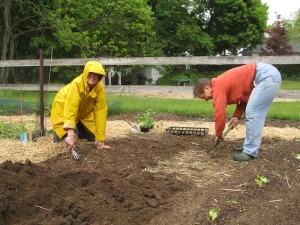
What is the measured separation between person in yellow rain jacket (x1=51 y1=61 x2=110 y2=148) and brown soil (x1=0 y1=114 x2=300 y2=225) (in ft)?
1.25

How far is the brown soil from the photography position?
11.1 feet

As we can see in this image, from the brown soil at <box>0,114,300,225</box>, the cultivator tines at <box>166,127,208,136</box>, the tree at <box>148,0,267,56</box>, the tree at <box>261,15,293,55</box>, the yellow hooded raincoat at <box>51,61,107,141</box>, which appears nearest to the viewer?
the brown soil at <box>0,114,300,225</box>

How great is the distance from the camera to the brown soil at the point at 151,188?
133 inches

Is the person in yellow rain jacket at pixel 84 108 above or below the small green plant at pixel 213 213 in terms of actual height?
above

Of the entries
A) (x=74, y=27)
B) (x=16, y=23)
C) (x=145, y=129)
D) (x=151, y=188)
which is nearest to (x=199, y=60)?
(x=145, y=129)

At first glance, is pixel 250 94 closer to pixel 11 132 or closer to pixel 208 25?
pixel 11 132

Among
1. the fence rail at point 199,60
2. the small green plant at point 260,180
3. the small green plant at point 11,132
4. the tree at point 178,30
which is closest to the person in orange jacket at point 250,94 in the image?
the small green plant at point 260,180

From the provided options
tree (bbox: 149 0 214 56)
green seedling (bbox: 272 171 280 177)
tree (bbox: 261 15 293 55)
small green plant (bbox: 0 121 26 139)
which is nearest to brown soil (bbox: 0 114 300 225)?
green seedling (bbox: 272 171 280 177)

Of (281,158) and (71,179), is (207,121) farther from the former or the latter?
(71,179)

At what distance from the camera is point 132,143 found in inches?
241

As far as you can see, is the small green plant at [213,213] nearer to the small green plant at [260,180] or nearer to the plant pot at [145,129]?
the small green plant at [260,180]

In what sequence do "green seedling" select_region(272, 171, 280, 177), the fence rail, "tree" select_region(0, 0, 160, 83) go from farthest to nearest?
"tree" select_region(0, 0, 160, 83), the fence rail, "green seedling" select_region(272, 171, 280, 177)

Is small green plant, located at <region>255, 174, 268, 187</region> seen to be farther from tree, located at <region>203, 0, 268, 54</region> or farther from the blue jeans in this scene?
tree, located at <region>203, 0, 268, 54</region>

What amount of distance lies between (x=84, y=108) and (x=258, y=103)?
7.80ft
